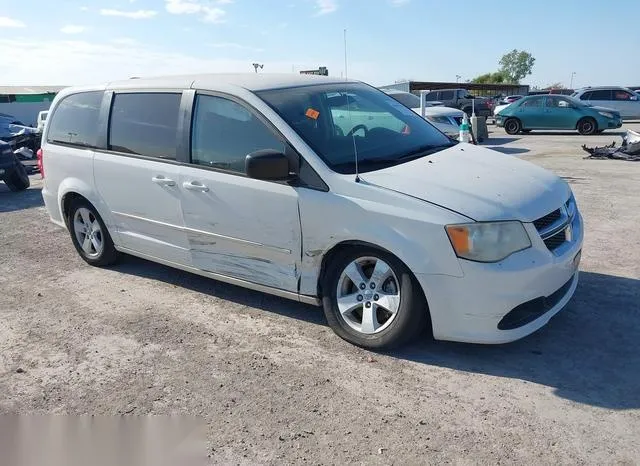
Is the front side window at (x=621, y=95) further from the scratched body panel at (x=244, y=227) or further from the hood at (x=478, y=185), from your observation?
the scratched body panel at (x=244, y=227)

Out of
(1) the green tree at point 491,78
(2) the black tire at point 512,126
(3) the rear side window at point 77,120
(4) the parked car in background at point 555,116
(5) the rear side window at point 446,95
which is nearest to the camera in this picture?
(3) the rear side window at point 77,120

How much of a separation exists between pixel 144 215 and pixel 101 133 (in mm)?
1008

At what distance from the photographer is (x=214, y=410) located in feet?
11.0

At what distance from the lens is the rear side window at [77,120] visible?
5605 mm

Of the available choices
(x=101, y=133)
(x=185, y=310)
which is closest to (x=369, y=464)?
(x=185, y=310)

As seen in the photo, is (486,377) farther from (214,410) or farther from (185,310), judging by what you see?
(185,310)

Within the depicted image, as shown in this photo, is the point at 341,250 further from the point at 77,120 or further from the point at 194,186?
the point at 77,120

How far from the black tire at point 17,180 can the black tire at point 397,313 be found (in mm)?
9818

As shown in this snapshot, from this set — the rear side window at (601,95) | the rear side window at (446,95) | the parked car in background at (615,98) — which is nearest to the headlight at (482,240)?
the parked car in background at (615,98)

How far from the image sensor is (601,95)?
2586 centimetres

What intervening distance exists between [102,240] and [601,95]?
25.6 metres

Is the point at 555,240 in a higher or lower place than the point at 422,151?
lower

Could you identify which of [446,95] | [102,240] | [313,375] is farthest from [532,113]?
[313,375]

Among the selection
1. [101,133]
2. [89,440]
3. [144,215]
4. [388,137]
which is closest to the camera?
[89,440]
